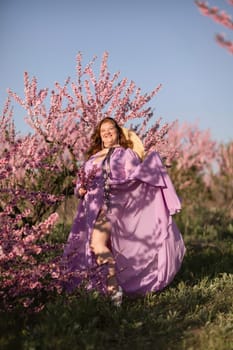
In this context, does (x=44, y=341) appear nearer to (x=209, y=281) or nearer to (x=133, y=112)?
(x=209, y=281)

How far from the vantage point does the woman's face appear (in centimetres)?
526

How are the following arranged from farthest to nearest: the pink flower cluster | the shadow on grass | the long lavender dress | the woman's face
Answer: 1. the shadow on grass
2. the woman's face
3. the long lavender dress
4. the pink flower cluster

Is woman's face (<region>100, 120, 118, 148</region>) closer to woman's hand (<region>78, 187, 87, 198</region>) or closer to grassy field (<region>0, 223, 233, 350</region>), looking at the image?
woman's hand (<region>78, 187, 87, 198</region>)

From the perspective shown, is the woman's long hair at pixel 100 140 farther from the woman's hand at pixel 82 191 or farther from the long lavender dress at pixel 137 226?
the woman's hand at pixel 82 191

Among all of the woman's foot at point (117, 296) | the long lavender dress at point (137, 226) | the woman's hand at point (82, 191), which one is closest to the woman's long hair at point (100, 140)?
the long lavender dress at point (137, 226)

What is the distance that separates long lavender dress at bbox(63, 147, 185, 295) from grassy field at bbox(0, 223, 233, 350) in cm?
24

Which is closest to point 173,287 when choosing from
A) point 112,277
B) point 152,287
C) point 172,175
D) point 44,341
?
point 152,287

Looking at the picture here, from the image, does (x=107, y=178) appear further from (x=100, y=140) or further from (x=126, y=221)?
(x=100, y=140)

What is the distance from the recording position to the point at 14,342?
379cm

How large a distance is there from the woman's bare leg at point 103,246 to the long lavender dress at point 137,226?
8 cm

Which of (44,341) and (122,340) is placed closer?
(44,341)

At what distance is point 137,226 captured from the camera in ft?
17.2

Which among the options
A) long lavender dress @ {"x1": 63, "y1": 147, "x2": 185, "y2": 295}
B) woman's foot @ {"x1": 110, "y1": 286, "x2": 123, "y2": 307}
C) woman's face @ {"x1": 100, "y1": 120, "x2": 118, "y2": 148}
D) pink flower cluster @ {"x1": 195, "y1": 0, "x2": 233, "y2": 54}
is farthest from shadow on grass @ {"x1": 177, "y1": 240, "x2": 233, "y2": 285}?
pink flower cluster @ {"x1": 195, "y1": 0, "x2": 233, "y2": 54}

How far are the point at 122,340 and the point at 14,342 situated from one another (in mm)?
798
